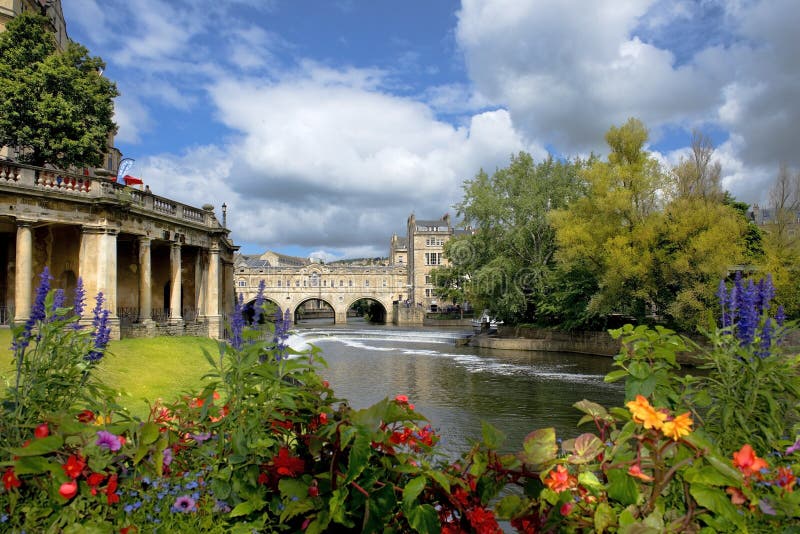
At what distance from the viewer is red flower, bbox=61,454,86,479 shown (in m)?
2.95

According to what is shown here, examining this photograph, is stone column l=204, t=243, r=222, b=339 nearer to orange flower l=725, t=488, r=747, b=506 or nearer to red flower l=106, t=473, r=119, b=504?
red flower l=106, t=473, r=119, b=504

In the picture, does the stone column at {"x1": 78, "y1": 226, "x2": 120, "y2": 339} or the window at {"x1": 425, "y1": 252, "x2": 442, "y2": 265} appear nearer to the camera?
the stone column at {"x1": 78, "y1": 226, "x2": 120, "y2": 339}

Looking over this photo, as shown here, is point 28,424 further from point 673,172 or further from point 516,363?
point 673,172

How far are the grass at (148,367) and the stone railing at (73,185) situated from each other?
192 inches

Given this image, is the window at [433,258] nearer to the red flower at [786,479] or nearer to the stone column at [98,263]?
the stone column at [98,263]

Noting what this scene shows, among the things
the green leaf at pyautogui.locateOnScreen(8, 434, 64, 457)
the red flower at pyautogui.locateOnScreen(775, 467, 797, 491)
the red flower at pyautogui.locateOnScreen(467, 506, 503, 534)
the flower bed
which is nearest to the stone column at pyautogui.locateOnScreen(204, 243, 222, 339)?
the flower bed

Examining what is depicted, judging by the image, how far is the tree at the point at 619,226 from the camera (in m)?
29.1

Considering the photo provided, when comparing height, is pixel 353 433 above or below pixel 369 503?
above

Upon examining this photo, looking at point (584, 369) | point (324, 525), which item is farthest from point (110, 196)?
point (584, 369)

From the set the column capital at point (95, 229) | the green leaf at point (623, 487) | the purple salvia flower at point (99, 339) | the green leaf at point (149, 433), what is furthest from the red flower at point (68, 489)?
the column capital at point (95, 229)

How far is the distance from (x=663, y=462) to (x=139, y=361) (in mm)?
15003

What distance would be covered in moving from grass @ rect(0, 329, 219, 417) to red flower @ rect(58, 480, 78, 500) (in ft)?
21.6

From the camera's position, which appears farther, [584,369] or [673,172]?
[673,172]

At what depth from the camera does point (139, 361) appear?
584 inches
